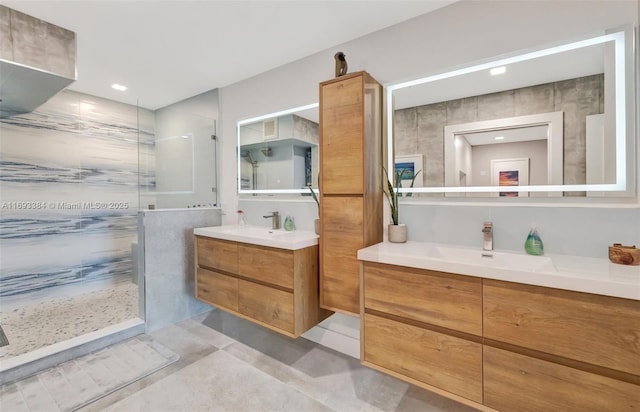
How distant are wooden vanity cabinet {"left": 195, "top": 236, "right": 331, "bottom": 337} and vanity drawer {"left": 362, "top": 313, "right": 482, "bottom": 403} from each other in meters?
0.52

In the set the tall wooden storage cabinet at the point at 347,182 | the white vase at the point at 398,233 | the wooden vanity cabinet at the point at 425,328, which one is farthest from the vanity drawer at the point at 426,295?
the white vase at the point at 398,233

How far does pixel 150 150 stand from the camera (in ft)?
11.0

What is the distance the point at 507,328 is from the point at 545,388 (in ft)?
0.79

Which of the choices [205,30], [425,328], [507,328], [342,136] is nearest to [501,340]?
[507,328]

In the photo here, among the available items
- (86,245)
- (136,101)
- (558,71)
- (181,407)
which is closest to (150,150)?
(136,101)

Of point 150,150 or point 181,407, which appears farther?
point 150,150

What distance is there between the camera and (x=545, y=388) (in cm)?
112

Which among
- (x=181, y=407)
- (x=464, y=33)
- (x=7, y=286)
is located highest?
(x=464, y=33)

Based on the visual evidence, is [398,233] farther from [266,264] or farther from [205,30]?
[205,30]

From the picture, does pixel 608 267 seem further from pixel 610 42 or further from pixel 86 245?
pixel 86 245

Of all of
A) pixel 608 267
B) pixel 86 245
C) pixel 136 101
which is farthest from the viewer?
pixel 136 101

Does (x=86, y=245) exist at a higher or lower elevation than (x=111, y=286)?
higher

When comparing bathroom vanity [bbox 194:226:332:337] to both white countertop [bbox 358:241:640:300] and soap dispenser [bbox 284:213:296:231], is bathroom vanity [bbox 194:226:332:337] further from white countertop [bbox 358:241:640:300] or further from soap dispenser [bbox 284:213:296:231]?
white countertop [bbox 358:241:640:300]

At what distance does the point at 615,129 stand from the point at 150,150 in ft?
13.0
